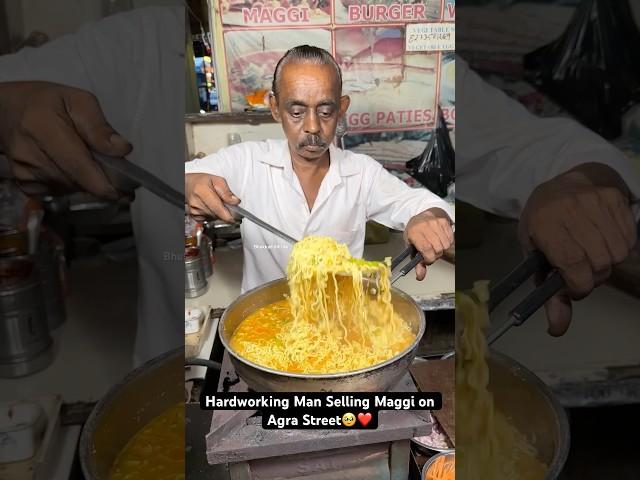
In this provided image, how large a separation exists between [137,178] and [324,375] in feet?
1.51

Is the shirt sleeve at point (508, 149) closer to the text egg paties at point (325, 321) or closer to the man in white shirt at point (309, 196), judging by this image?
the man in white shirt at point (309, 196)

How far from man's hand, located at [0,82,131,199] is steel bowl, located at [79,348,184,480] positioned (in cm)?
36

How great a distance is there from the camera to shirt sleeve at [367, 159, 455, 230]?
3.14 feet

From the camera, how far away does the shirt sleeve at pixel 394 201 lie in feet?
3.14

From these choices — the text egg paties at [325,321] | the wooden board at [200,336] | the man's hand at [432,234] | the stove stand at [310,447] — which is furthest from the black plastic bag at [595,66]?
the wooden board at [200,336]

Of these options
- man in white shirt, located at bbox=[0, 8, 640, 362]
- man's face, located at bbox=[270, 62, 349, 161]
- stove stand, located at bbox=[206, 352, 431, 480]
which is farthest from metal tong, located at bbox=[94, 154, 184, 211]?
stove stand, located at bbox=[206, 352, 431, 480]

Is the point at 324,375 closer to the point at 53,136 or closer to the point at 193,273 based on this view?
the point at 193,273

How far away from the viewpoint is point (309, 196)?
98cm

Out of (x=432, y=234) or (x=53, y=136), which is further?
(x=432, y=234)

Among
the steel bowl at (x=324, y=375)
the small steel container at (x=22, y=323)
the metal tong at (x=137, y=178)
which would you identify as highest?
the metal tong at (x=137, y=178)

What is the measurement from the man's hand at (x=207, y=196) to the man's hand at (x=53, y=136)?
13 cm

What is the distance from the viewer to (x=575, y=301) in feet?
3.06

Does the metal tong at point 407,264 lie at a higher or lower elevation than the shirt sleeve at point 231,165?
lower

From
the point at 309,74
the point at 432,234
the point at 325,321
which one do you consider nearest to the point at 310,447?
the point at 325,321
